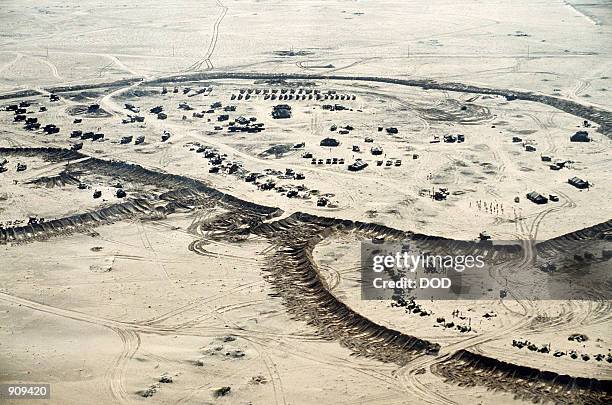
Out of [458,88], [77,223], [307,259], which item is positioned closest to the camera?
[307,259]

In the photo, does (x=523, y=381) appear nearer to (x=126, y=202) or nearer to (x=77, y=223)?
(x=77, y=223)

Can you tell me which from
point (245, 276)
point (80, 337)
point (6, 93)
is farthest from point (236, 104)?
point (80, 337)

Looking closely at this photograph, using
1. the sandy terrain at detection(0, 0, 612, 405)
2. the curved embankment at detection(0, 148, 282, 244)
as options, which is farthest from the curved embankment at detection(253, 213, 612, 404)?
the curved embankment at detection(0, 148, 282, 244)

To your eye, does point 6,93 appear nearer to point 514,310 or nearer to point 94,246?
point 94,246

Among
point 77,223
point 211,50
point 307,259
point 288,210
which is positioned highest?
point 211,50

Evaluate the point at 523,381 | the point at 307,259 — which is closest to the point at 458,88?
the point at 307,259

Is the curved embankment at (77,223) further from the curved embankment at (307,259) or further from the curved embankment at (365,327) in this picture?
the curved embankment at (365,327)

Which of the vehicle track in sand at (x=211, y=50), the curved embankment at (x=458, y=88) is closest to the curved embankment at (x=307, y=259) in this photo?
the curved embankment at (x=458, y=88)
